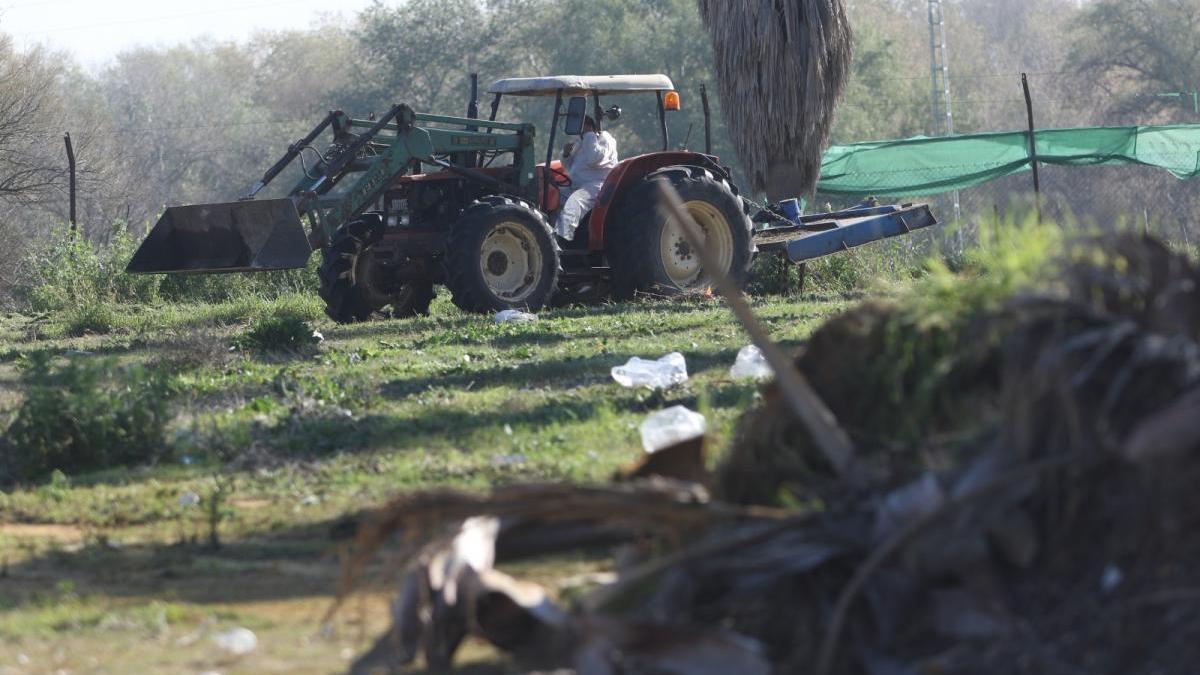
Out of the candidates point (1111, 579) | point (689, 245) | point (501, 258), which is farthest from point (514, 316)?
point (1111, 579)

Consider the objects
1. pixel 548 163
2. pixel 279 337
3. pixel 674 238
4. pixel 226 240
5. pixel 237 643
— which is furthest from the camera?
pixel 674 238

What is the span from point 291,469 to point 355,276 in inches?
294

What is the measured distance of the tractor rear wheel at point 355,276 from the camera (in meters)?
13.6

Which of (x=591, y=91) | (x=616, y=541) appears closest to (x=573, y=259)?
(x=591, y=91)

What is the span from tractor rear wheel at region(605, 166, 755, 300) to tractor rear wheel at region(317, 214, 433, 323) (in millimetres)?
1965

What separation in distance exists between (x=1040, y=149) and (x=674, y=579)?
16057 mm

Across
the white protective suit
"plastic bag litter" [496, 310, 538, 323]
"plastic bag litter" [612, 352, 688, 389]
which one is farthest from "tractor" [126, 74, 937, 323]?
"plastic bag litter" [612, 352, 688, 389]

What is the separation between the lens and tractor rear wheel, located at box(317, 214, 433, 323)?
1360 centimetres

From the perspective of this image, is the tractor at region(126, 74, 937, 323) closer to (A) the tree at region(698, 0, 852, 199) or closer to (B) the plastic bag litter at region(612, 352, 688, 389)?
(A) the tree at region(698, 0, 852, 199)

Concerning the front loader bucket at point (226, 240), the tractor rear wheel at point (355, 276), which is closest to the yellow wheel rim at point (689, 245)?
the tractor rear wheel at point (355, 276)

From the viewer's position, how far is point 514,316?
12.5 meters

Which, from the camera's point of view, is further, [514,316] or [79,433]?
[514,316]

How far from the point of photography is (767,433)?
12.4ft

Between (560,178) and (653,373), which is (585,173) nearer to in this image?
(560,178)
